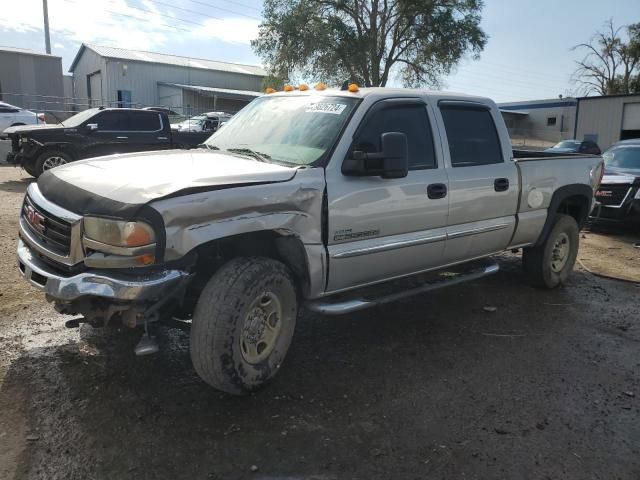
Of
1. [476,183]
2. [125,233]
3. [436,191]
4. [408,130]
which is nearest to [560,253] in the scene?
[476,183]

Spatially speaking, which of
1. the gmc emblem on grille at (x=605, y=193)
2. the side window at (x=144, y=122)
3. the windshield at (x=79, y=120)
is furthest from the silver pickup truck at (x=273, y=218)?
the side window at (x=144, y=122)

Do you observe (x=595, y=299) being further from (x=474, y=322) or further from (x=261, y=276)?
(x=261, y=276)

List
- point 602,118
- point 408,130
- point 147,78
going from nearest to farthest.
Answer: point 408,130
point 602,118
point 147,78

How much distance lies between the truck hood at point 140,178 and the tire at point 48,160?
8834 mm

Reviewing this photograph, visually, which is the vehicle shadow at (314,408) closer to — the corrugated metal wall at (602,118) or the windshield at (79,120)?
the windshield at (79,120)

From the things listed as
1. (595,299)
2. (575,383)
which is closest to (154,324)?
(575,383)

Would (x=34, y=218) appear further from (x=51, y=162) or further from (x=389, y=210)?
(x=51, y=162)

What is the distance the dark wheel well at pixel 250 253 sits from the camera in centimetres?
357

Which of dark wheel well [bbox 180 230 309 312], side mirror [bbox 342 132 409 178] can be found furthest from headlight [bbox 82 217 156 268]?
side mirror [bbox 342 132 409 178]

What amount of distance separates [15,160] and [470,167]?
10617mm

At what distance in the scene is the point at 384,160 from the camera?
12.6 feet

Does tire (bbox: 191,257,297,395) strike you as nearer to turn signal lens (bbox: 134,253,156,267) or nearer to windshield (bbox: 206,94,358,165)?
turn signal lens (bbox: 134,253,156,267)

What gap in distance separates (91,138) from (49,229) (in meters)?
9.87

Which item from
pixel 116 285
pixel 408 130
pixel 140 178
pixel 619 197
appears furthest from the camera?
pixel 619 197
